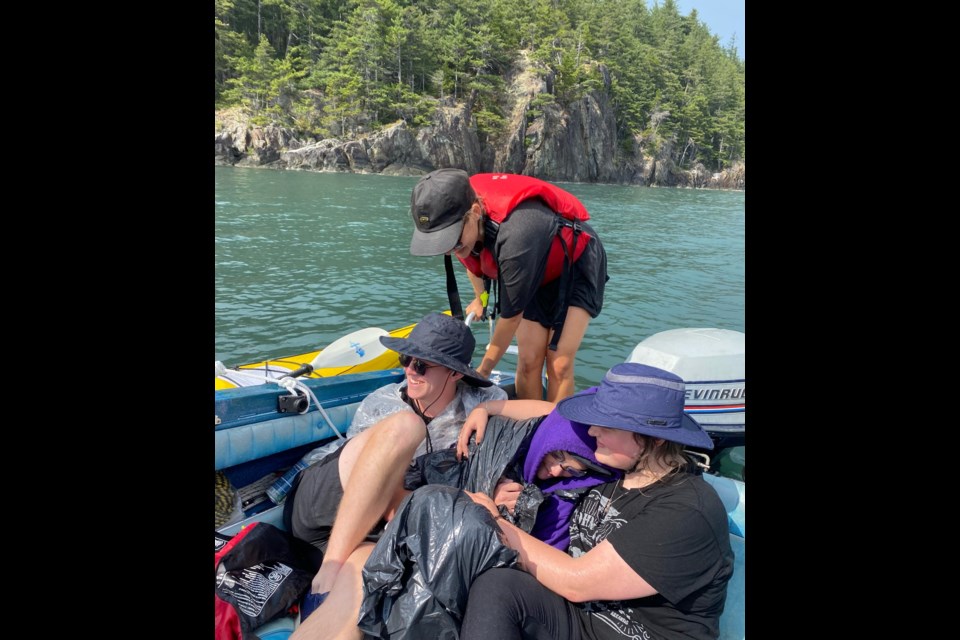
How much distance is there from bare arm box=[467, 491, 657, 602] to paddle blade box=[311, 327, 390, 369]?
8.37 ft

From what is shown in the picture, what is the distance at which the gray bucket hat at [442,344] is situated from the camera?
258 cm

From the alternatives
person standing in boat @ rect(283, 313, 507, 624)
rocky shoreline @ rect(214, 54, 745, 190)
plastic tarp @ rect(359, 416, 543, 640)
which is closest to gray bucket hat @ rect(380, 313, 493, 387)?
person standing in boat @ rect(283, 313, 507, 624)

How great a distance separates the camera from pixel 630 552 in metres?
1.71

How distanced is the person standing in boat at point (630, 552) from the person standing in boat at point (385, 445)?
554 millimetres

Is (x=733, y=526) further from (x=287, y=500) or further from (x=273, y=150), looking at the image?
(x=273, y=150)

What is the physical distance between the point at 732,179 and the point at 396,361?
62859 millimetres

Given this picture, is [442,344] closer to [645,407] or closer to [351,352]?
[645,407]

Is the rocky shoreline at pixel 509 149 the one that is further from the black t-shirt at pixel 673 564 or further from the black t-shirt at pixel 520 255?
the black t-shirt at pixel 673 564

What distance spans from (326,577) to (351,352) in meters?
2.58

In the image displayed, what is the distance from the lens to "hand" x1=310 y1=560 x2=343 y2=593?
211 centimetres

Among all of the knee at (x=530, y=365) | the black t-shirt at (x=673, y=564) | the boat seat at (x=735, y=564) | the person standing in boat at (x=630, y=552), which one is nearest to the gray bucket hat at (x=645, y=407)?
the person standing in boat at (x=630, y=552)

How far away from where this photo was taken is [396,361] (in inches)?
190
